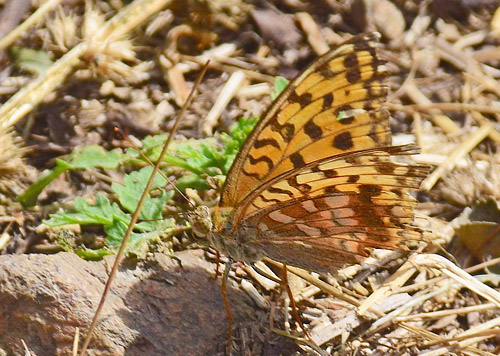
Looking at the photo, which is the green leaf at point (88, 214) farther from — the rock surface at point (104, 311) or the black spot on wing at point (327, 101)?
the black spot on wing at point (327, 101)

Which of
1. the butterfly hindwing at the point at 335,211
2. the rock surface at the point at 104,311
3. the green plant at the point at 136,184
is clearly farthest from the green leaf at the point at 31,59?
the butterfly hindwing at the point at 335,211

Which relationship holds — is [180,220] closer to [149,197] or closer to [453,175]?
[149,197]

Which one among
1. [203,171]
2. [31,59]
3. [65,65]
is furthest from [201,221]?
[31,59]

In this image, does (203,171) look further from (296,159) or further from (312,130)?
(312,130)

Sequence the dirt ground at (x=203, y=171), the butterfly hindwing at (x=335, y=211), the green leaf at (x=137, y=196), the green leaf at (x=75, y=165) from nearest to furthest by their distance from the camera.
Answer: the butterfly hindwing at (x=335, y=211) < the dirt ground at (x=203, y=171) < the green leaf at (x=137, y=196) < the green leaf at (x=75, y=165)

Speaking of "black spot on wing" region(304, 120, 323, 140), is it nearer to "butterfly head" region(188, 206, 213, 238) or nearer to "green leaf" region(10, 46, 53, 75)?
"butterfly head" region(188, 206, 213, 238)

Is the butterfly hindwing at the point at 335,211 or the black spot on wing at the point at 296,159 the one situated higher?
Result: the black spot on wing at the point at 296,159
